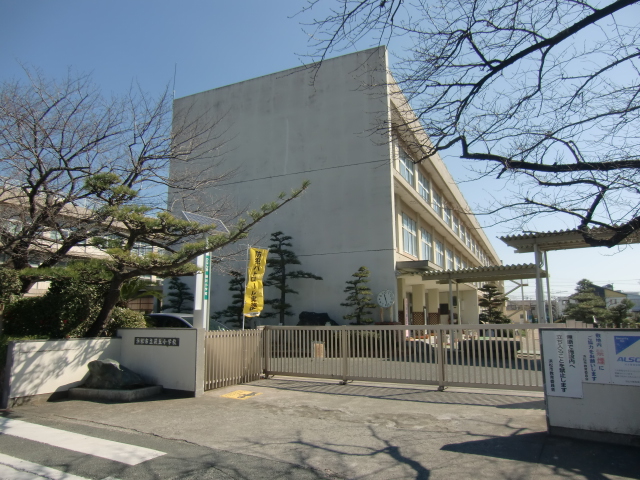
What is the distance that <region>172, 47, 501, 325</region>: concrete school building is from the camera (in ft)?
65.6

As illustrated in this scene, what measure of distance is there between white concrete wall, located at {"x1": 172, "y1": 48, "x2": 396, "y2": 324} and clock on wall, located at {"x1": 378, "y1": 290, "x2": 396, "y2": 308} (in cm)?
48

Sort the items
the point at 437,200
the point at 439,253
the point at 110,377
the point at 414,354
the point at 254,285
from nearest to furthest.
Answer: the point at 110,377, the point at 414,354, the point at 254,285, the point at 439,253, the point at 437,200

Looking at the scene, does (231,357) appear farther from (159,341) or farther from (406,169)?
(406,169)

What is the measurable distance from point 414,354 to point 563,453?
15.0 feet

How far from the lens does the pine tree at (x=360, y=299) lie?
18.8 meters

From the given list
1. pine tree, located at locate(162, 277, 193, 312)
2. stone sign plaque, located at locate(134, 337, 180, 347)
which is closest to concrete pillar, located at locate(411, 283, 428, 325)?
pine tree, located at locate(162, 277, 193, 312)

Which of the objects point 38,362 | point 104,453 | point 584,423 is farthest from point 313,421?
point 38,362

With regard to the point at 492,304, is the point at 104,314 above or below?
below

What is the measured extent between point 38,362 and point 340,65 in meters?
18.0

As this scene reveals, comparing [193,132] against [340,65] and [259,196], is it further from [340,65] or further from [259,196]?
[340,65]

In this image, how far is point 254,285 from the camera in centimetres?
1208

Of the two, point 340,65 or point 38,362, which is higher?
point 340,65

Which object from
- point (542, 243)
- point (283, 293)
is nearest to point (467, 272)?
point (542, 243)

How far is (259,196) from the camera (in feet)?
74.4
